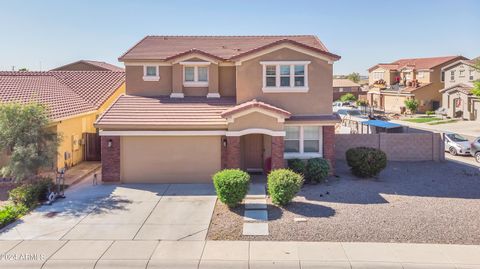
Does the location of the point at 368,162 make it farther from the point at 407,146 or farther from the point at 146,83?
the point at 146,83

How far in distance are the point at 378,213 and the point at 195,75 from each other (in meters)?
11.7

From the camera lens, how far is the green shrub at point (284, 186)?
46.6ft

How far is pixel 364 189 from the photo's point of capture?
17.0 m

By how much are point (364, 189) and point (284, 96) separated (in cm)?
563

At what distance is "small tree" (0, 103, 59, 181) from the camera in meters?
15.3

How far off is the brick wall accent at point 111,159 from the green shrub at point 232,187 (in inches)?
234

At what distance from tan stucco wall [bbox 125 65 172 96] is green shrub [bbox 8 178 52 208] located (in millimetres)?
7532

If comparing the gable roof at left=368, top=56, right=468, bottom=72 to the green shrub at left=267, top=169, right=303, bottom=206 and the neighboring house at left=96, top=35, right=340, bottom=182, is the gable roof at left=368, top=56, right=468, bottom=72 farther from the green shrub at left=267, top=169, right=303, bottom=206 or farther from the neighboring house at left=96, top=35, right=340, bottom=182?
the green shrub at left=267, top=169, right=303, bottom=206

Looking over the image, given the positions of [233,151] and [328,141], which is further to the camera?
[328,141]

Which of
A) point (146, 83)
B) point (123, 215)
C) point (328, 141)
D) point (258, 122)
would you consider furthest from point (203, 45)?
point (123, 215)

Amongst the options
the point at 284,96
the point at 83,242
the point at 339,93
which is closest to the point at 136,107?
the point at 284,96

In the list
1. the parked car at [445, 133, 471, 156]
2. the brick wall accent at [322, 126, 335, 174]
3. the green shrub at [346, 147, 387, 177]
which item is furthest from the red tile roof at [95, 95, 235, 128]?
the parked car at [445, 133, 471, 156]

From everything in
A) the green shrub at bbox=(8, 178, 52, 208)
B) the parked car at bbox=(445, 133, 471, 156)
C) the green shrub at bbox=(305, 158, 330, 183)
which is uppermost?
the parked car at bbox=(445, 133, 471, 156)

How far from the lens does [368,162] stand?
18562 mm
